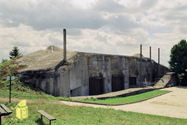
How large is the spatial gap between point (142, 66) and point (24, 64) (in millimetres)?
17507

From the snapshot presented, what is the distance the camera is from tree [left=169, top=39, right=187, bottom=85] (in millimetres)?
28469

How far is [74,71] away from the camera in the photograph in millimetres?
18031

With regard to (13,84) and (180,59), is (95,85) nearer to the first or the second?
(13,84)

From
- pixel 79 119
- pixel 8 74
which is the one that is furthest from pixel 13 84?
pixel 79 119

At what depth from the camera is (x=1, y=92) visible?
13109 mm

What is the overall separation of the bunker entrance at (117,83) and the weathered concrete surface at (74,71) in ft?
1.40

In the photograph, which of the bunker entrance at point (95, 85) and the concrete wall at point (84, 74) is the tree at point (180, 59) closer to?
the concrete wall at point (84, 74)

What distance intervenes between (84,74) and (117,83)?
6.44m

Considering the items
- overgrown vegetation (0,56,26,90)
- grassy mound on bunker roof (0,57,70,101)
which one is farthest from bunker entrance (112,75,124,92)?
overgrown vegetation (0,56,26,90)

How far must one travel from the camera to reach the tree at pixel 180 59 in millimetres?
28469

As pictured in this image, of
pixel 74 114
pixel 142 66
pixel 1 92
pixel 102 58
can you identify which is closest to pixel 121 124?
pixel 74 114

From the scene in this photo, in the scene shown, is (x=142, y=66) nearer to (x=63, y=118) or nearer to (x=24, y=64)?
(x=24, y=64)

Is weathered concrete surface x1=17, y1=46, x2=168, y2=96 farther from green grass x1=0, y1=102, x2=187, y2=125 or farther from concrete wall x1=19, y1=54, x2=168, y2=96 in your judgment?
green grass x1=0, y1=102, x2=187, y2=125

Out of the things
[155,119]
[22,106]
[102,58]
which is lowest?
[155,119]
